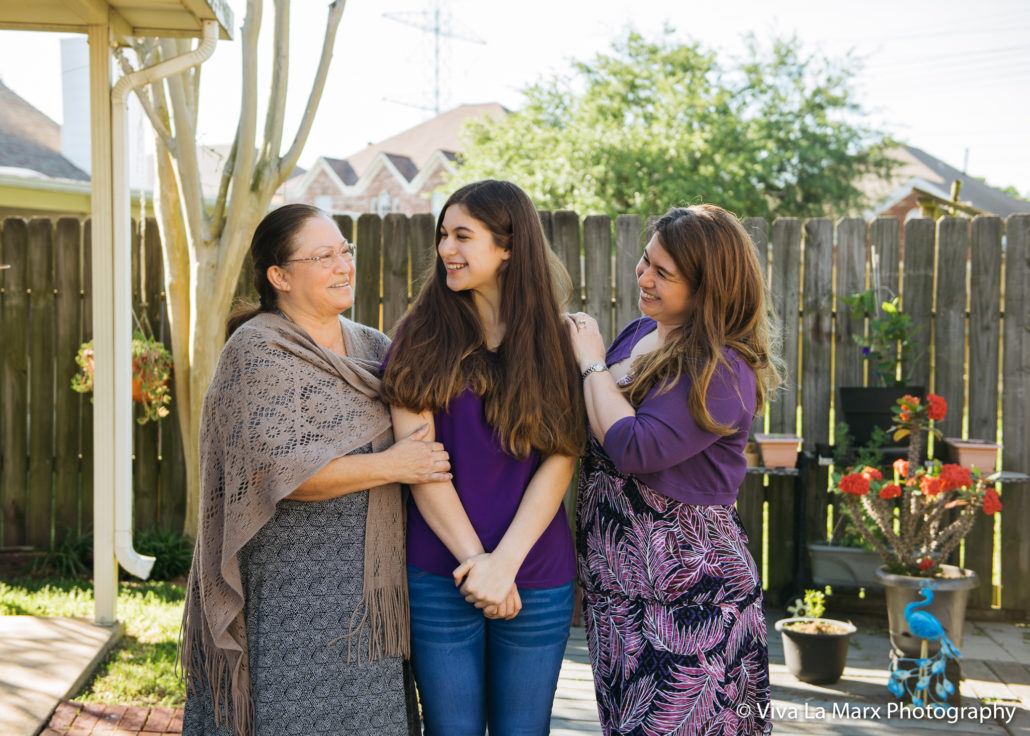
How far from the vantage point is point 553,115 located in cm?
2192

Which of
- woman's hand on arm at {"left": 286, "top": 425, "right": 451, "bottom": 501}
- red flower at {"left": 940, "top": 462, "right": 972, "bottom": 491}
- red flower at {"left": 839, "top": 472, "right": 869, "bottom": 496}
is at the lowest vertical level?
red flower at {"left": 839, "top": 472, "right": 869, "bottom": 496}

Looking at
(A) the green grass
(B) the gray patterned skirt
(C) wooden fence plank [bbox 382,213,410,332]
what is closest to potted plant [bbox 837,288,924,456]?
(C) wooden fence plank [bbox 382,213,410,332]

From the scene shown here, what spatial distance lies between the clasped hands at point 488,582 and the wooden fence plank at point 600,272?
2.89 m

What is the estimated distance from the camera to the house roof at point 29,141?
5.77 metres

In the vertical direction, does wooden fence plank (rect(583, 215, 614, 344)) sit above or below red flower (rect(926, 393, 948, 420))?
above

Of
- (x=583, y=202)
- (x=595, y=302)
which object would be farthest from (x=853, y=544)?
(x=583, y=202)

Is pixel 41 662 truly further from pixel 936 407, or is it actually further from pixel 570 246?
pixel 936 407

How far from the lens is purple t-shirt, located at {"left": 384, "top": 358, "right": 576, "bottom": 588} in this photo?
190cm

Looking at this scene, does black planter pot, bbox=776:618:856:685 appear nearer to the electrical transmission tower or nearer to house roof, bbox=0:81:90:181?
house roof, bbox=0:81:90:181

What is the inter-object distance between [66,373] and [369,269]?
72.5 inches

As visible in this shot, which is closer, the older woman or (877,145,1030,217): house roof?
the older woman

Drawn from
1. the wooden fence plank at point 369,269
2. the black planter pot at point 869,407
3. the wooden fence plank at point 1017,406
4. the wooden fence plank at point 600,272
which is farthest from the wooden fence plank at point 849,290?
the wooden fence plank at point 369,269

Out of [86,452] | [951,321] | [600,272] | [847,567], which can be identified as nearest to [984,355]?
[951,321]

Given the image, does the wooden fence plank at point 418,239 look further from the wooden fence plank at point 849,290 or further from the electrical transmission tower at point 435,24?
the electrical transmission tower at point 435,24
